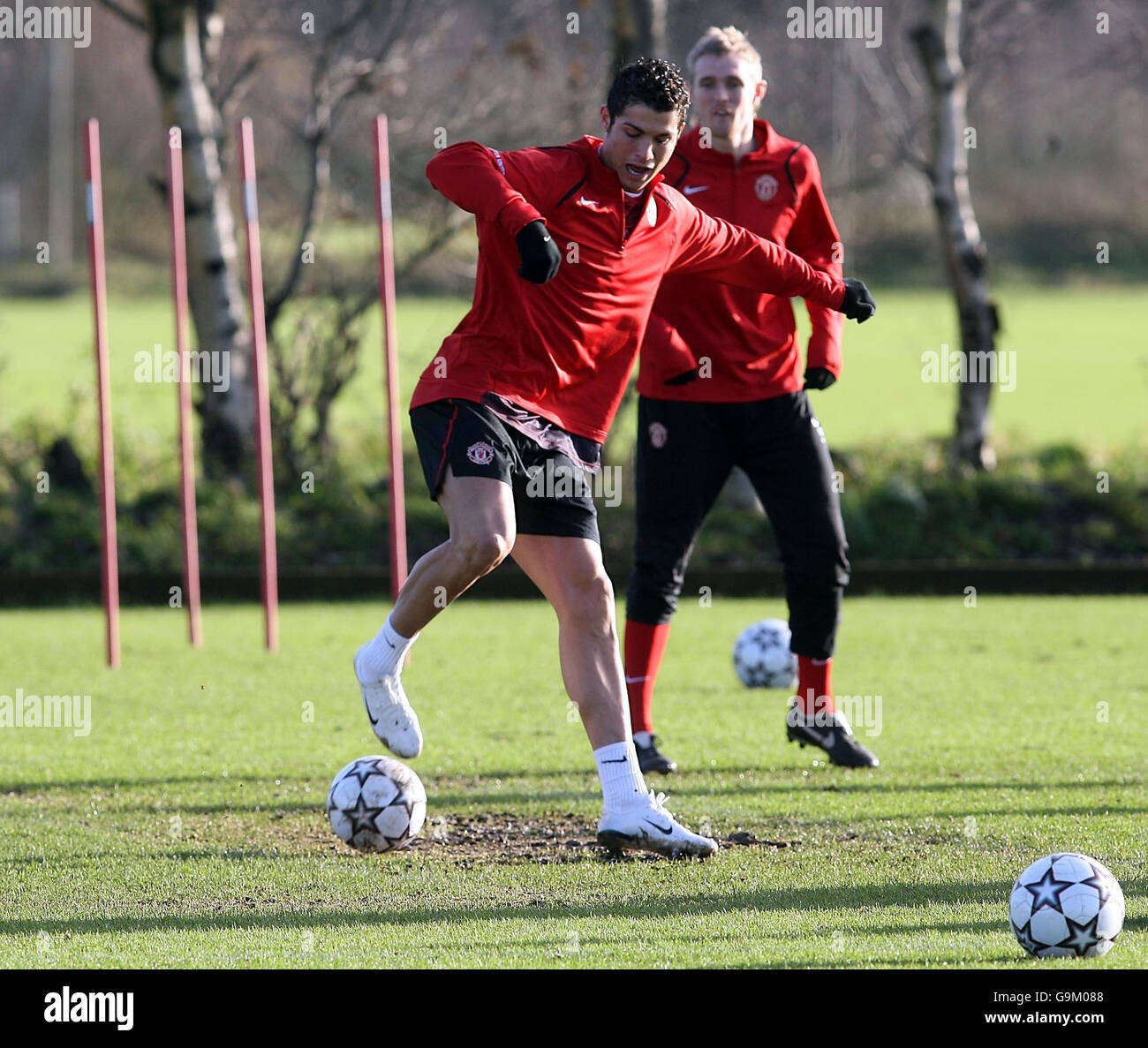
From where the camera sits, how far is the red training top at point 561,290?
187 inches

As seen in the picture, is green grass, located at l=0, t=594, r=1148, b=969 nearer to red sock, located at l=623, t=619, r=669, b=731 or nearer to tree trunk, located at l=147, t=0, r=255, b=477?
red sock, located at l=623, t=619, r=669, b=731

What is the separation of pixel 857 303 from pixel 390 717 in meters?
2.01

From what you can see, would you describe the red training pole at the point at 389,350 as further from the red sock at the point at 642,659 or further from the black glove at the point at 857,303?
the black glove at the point at 857,303

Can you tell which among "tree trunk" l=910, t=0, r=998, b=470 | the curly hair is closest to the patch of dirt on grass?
the curly hair

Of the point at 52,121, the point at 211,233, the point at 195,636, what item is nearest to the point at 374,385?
the point at 211,233

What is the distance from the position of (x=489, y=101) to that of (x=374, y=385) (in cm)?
849

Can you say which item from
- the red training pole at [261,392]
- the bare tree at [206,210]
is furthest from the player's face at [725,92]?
the bare tree at [206,210]

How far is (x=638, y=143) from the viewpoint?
4.75 meters

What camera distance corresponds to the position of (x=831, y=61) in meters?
16.7

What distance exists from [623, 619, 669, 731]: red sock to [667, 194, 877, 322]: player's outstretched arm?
1585 mm

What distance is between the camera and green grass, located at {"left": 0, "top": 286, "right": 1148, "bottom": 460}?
1563 cm

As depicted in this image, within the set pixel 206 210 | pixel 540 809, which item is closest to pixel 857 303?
pixel 540 809

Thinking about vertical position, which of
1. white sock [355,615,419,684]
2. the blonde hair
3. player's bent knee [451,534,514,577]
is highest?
the blonde hair

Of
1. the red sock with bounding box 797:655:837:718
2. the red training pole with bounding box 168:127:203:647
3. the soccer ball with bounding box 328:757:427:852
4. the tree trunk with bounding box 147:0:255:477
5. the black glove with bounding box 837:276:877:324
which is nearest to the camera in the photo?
the soccer ball with bounding box 328:757:427:852
